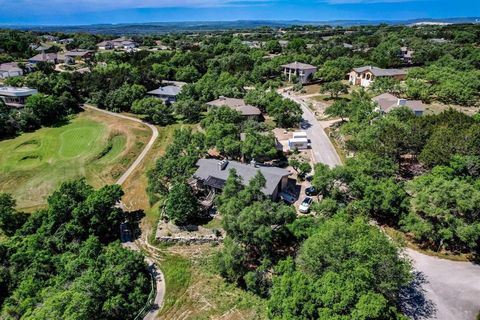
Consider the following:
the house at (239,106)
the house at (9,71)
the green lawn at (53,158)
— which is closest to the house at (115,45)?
the house at (9,71)

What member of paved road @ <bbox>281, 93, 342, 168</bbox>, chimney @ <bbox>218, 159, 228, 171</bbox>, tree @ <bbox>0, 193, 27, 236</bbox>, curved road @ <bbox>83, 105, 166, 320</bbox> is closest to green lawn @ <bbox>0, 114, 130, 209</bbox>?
curved road @ <bbox>83, 105, 166, 320</bbox>

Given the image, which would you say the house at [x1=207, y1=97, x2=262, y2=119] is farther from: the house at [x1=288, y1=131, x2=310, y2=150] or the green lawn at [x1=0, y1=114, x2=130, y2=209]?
the green lawn at [x1=0, y1=114, x2=130, y2=209]

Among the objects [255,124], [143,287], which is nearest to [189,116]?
[255,124]

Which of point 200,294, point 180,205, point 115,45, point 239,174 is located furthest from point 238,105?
point 115,45

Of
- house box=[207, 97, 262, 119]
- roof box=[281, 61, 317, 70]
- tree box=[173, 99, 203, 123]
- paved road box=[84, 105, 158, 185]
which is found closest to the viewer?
paved road box=[84, 105, 158, 185]

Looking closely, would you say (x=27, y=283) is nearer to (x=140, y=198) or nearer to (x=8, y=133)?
(x=140, y=198)

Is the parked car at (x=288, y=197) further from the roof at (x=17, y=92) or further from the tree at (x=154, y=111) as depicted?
the roof at (x=17, y=92)
